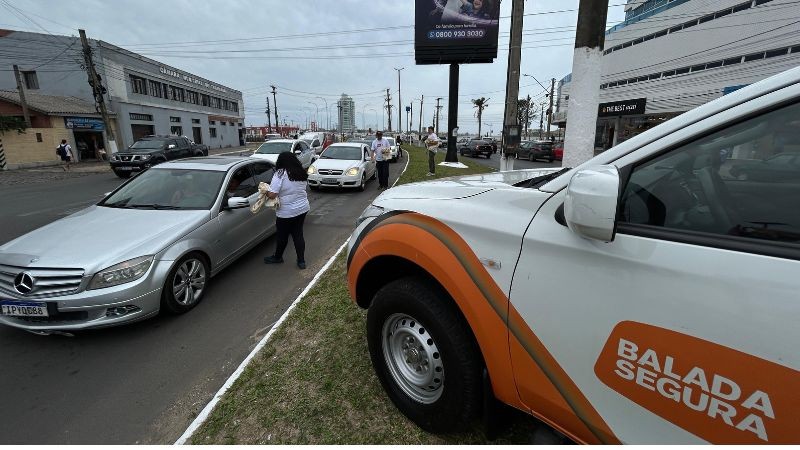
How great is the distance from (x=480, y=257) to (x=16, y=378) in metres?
3.55

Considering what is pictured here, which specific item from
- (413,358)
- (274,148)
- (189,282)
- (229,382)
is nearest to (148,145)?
(274,148)

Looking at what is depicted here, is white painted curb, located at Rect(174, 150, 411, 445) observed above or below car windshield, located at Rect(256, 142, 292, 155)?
below

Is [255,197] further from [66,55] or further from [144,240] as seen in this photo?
[66,55]

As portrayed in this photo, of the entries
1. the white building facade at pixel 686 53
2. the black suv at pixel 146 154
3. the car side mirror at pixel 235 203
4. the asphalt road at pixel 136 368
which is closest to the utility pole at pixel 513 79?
the asphalt road at pixel 136 368

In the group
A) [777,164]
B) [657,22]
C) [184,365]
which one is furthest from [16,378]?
[657,22]

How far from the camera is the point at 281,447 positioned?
1.86 meters

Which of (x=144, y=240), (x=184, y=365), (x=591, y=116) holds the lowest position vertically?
(x=184, y=365)

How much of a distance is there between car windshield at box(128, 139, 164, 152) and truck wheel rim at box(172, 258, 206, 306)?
15.6 meters

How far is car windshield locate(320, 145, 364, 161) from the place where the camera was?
1176 cm

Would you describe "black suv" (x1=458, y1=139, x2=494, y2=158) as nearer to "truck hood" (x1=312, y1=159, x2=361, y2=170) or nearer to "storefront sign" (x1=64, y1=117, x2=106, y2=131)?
"truck hood" (x1=312, y1=159, x2=361, y2=170)

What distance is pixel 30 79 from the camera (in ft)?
98.8

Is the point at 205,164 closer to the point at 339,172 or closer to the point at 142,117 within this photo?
the point at 339,172

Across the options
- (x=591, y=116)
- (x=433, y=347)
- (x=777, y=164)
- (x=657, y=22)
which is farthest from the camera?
(x=657, y=22)

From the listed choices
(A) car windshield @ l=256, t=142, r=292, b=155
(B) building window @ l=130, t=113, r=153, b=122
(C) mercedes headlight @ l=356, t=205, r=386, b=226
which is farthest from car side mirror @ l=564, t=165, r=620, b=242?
(B) building window @ l=130, t=113, r=153, b=122
